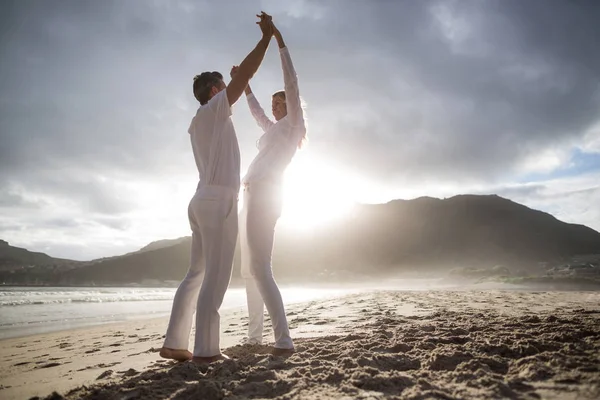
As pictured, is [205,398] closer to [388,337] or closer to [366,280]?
[388,337]

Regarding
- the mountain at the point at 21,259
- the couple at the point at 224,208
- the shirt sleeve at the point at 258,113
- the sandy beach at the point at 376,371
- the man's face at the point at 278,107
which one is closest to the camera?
the sandy beach at the point at 376,371

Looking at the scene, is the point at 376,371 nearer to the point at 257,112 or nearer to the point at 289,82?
the point at 289,82

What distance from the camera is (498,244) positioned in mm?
45781

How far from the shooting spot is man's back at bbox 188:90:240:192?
280 cm

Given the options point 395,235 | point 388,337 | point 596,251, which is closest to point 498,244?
point 596,251

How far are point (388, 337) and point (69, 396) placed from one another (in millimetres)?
2431

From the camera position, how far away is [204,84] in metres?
3.03

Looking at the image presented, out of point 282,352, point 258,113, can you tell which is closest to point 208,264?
point 282,352

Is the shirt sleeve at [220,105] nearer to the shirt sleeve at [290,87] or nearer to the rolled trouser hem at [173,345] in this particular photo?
the shirt sleeve at [290,87]

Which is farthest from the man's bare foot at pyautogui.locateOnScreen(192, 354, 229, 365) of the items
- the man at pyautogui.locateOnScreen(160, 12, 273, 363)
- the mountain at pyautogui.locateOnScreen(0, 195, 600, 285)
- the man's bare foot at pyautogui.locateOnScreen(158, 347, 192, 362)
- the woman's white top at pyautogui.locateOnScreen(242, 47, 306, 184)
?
the mountain at pyautogui.locateOnScreen(0, 195, 600, 285)

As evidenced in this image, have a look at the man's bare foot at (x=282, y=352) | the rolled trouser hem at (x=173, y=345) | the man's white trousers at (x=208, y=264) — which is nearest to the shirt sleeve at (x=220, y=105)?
the man's white trousers at (x=208, y=264)

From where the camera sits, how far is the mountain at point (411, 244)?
1722 inches

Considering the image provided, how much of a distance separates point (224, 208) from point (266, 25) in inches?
59.0

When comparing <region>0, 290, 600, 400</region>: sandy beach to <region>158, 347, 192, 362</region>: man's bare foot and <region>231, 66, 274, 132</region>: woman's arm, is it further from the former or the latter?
<region>231, 66, 274, 132</region>: woman's arm
